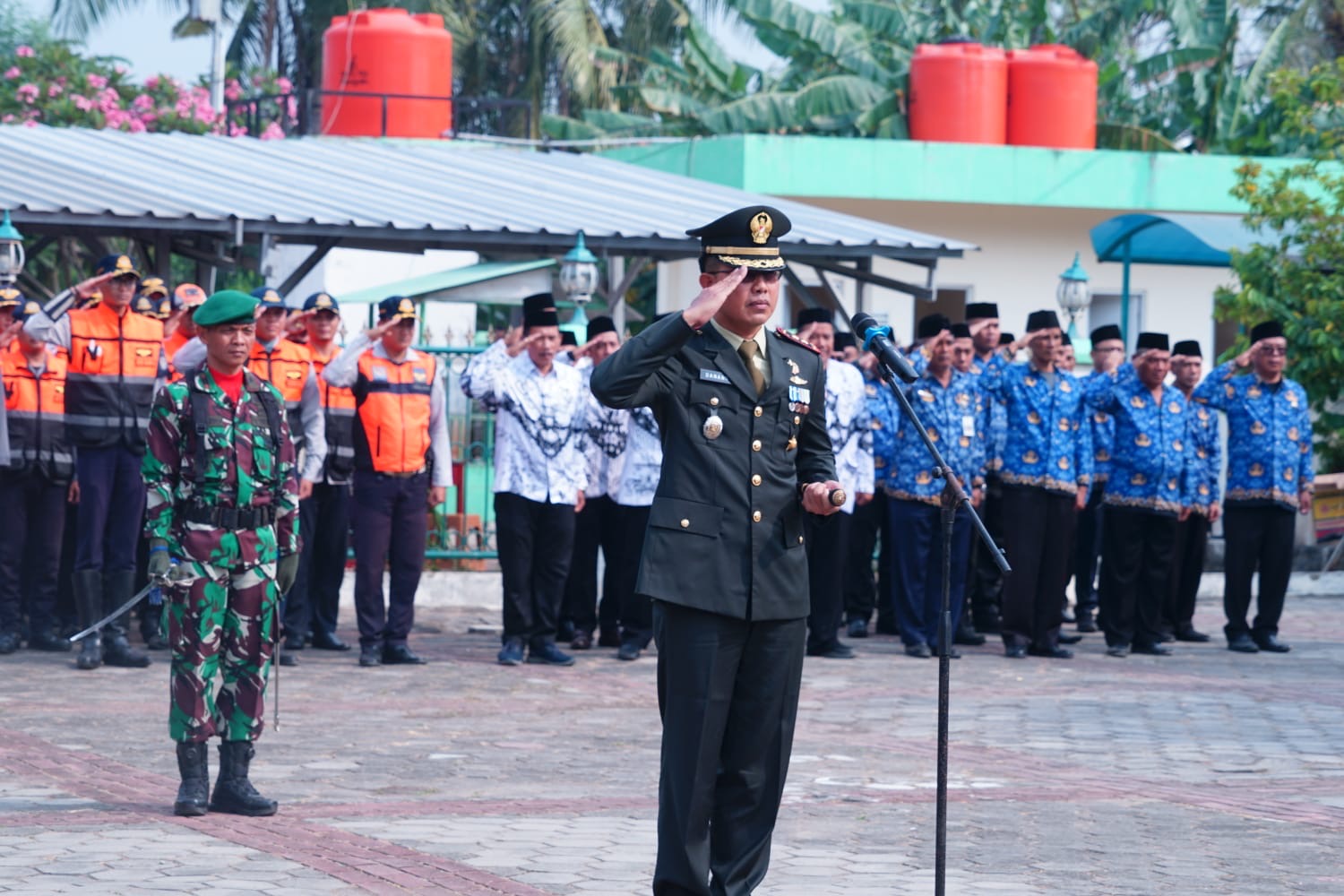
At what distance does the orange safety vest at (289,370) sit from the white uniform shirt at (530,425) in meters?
0.96

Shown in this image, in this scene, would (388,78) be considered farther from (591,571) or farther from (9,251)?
(591,571)

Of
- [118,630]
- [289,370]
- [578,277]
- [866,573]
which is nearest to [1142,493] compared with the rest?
[866,573]

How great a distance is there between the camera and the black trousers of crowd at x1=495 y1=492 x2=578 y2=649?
480 inches

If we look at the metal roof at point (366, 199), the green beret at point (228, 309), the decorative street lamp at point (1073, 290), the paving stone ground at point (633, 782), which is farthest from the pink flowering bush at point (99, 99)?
the green beret at point (228, 309)

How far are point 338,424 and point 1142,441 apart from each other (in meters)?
5.05

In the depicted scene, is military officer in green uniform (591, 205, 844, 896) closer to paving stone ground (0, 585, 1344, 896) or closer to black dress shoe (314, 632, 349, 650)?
paving stone ground (0, 585, 1344, 896)

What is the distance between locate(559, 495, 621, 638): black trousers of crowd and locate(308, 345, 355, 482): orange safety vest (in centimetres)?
147

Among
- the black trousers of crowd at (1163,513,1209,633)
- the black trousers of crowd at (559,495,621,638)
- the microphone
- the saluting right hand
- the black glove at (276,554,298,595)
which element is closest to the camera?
the saluting right hand

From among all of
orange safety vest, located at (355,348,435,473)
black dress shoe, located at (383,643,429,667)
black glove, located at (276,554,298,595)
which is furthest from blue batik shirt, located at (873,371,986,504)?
black glove, located at (276,554,298,595)

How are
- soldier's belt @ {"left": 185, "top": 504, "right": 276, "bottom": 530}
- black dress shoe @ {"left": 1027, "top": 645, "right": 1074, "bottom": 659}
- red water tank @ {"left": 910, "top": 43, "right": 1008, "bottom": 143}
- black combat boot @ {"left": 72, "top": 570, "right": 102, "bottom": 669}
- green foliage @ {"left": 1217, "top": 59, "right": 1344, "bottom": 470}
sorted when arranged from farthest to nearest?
1. red water tank @ {"left": 910, "top": 43, "right": 1008, "bottom": 143}
2. green foliage @ {"left": 1217, "top": 59, "right": 1344, "bottom": 470}
3. black dress shoe @ {"left": 1027, "top": 645, "right": 1074, "bottom": 659}
4. black combat boot @ {"left": 72, "top": 570, "right": 102, "bottom": 669}
5. soldier's belt @ {"left": 185, "top": 504, "right": 276, "bottom": 530}

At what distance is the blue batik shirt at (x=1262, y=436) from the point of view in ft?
43.9

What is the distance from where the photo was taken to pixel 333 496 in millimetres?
12898

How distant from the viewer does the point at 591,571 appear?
13.3m

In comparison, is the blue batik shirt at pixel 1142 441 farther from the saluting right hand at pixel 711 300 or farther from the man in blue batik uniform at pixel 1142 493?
the saluting right hand at pixel 711 300
